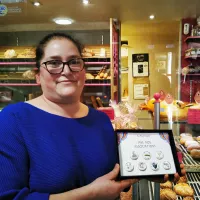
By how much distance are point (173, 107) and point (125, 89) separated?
2463 millimetres

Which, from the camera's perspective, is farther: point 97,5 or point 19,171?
point 97,5

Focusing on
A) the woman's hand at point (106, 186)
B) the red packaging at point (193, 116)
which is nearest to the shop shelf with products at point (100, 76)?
the red packaging at point (193, 116)

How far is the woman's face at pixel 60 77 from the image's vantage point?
82cm

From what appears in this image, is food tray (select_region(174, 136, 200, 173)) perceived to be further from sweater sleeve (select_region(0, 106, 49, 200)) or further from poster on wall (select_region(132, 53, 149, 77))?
poster on wall (select_region(132, 53, 149, 77))

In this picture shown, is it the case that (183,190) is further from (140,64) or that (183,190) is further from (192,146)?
(140,64)

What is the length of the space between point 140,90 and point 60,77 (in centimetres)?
372

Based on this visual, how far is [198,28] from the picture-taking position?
3.86 m

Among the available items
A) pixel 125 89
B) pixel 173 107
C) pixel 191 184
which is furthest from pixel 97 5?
pixel 191 184

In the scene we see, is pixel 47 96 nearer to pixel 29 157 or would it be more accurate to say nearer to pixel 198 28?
pixel 29 157

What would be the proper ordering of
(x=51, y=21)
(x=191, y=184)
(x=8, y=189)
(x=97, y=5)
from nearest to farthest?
(x=8, y=189)
(x=191, y=184)
(x=51, y=21)
(x=97, y=5)

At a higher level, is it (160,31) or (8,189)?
(160,31)

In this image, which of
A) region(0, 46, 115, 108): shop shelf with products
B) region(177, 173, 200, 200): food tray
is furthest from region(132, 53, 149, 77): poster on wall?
region(177, 173, 200, 200): food tray

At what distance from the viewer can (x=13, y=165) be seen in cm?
70

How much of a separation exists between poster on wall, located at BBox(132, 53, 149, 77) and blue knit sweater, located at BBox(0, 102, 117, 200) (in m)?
3.69
